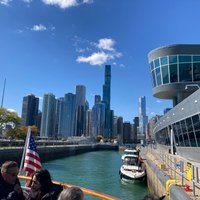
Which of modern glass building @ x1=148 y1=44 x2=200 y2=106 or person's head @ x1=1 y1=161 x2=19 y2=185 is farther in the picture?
modern glass building @ x1=148 y1=44 x2=200 y2=106

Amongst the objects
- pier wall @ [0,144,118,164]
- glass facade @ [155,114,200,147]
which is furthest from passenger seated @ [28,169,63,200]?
pier wall @ [0,144,118,164]

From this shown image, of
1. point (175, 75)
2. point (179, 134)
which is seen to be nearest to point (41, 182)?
point (179, 134)

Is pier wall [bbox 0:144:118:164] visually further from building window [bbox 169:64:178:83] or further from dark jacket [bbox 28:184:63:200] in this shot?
dark jacket [bbox 28:184:63:200]

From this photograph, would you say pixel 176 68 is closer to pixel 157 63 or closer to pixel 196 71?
pixel 196 71

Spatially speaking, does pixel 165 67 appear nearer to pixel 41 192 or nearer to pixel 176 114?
pixel 176 114

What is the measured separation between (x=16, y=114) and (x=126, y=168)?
4518 cm

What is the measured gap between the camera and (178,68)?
41375 millimetres

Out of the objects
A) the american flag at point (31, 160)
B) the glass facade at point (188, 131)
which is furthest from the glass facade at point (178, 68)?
the american flag at point (31, 160)

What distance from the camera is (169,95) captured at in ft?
154

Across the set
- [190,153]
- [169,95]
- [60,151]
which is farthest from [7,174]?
[60,151]

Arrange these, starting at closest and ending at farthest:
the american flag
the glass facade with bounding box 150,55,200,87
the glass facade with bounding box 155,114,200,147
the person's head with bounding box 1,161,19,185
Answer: the person's head with bounding box 1,161,19,185 < the american flag < the glass facade with bounding box 155,114,200,147 < the glass facade with bounding box 150,55,200,87

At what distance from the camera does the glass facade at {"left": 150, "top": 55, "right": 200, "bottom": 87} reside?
1607 inches

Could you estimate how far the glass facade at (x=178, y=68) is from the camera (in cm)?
4081

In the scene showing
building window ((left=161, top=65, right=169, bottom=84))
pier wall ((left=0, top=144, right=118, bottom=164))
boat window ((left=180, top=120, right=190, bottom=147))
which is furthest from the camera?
pier wall ((left=0, top=144, right=118, bottom=164))
